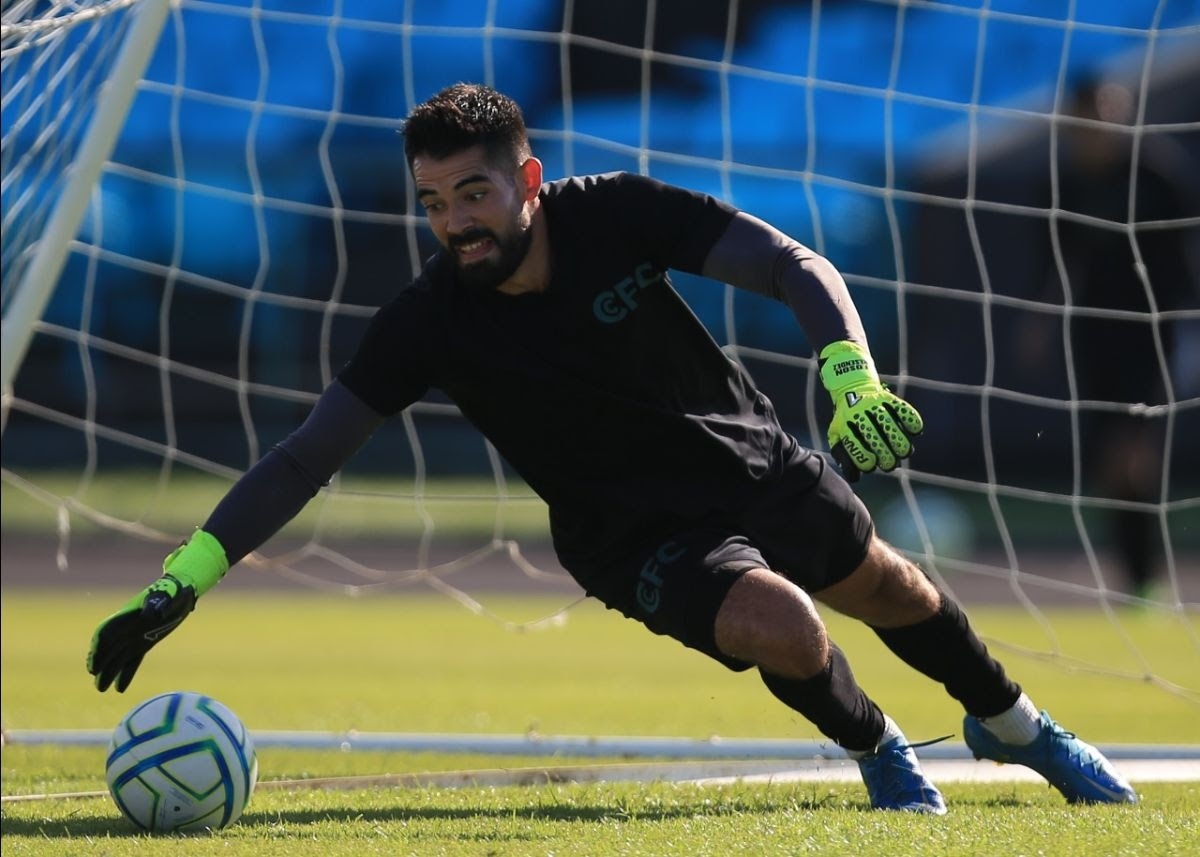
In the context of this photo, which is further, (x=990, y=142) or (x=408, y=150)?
(x=990, y=142)

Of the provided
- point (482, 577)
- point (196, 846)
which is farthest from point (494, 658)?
point (196, 846)

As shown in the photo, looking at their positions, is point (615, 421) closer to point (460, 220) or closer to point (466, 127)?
point (460, 220)

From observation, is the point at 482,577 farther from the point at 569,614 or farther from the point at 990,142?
the point at 990,142

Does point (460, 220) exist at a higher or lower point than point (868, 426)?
higher

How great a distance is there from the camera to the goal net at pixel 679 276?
21.4ft

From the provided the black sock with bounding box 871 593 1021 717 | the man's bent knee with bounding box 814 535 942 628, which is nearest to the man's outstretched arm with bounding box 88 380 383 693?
the man's bent knee with bounding box 814 535 942 628

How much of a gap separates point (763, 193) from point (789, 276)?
884 cm

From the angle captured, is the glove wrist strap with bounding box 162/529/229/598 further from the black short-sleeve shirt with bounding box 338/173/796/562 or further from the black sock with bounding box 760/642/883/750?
the black sock with bounding box 760/642/883/750

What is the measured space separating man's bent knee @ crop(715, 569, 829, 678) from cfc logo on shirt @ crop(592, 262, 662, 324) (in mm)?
689

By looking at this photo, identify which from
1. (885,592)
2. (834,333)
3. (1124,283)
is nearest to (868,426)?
(834,333)

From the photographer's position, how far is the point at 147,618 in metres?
3.74

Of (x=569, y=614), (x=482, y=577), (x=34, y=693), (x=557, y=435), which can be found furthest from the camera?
(x=482, y=577)

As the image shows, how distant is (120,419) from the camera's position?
21703 millimetres

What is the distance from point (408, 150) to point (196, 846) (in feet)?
5.31
